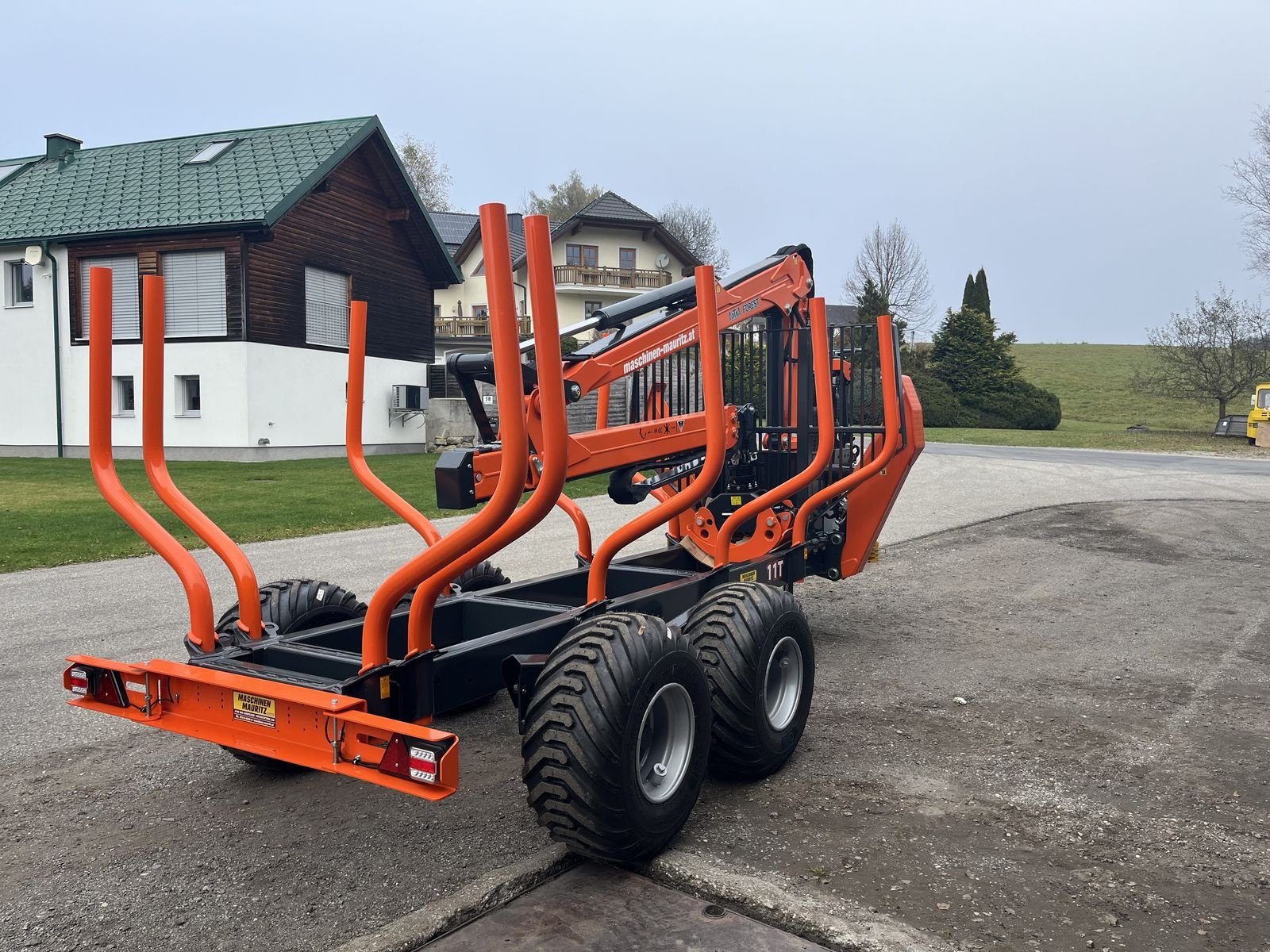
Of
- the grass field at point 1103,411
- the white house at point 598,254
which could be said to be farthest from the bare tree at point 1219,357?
the white house at point 598,254

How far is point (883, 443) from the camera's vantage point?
6.75m

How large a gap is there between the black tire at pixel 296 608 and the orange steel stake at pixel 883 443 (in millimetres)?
2784

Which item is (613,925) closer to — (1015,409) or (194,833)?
(194,833)

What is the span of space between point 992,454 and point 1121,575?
1846 cm

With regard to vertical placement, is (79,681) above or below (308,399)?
below

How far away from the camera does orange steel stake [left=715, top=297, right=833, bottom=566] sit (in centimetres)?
582

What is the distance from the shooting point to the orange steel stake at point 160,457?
3.76 metres

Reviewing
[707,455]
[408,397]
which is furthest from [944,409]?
[707,455]

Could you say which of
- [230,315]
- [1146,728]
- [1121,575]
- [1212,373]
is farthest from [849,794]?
[1212,373]

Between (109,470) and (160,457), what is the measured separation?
0.59ft

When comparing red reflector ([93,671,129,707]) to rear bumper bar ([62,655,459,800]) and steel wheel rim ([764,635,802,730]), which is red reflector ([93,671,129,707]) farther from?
steel wheel rim ([764,635,802,730])

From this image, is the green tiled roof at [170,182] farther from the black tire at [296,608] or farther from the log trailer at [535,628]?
the black tire at [296,608]

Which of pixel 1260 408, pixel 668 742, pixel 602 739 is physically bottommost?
pixel 668 742

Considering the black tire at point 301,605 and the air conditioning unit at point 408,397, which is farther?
the air conditioning unit at point 408,397
